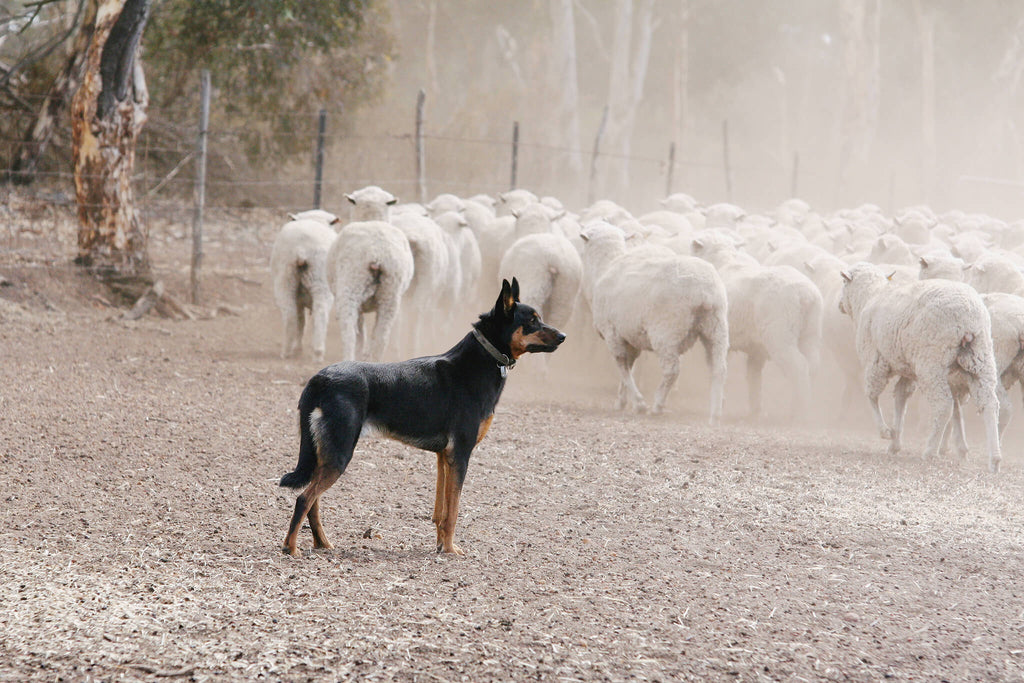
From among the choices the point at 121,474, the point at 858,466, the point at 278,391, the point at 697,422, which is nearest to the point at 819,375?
the point at 697,422

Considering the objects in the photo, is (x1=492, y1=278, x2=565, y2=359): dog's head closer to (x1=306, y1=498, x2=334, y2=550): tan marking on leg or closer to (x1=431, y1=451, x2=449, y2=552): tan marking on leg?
(x1=431, y1=451, x2=449, y2=552): tan marking on leg

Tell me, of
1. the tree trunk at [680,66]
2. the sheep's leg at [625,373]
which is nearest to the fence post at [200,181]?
the sheep's leg at [625,373]

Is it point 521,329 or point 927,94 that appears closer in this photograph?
point 521,329

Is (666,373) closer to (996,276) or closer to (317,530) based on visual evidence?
(996,276)

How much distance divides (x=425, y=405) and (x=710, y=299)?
4.54 m

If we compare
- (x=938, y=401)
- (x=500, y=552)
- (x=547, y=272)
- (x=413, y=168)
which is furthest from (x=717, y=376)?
(x=413, y=168)

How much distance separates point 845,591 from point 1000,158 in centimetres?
4436

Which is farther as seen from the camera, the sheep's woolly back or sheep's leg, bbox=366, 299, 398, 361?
sheep's leg, bbox=366, 299, 398, 361

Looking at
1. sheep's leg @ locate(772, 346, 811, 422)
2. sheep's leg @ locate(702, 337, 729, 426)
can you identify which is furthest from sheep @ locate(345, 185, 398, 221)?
sheep's leg @ locate(772, 346, 811, 422)

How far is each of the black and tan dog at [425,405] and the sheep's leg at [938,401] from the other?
12.7 ft

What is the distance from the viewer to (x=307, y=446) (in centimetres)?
441

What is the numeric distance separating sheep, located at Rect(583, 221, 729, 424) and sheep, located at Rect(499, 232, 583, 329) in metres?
0.73

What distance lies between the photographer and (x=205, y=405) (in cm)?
769

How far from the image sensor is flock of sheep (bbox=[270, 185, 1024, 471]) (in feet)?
24.5
